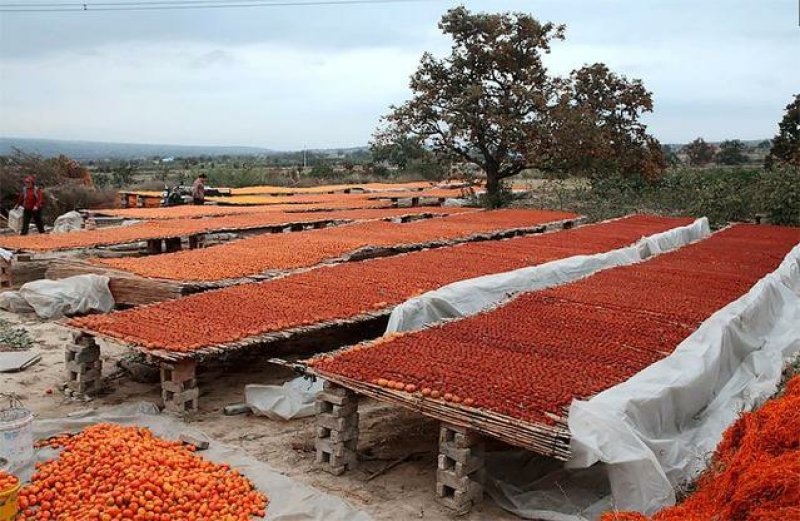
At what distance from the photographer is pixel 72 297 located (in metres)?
7.98

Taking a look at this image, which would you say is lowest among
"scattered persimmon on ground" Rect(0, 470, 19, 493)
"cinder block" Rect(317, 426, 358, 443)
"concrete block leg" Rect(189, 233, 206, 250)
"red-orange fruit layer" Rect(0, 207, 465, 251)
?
"cinder block" Rect(317, 426, 358, 443)

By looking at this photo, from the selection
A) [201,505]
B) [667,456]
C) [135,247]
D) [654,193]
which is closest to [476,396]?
[667,456]

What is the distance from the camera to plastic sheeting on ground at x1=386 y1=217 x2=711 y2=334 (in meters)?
6.34

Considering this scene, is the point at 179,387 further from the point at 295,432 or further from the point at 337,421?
the point at 337,421

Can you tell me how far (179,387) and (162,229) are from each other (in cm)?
681

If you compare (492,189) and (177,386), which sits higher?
(492,189)

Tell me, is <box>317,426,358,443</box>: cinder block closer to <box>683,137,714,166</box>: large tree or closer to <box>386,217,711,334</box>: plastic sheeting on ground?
<box>386,217,711,334</box>: plastic sheeting on ground

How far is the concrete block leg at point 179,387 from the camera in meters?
5.18

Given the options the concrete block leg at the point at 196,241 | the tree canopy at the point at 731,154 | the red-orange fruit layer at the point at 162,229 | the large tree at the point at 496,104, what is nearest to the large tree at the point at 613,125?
the large tree at the point at 496,104

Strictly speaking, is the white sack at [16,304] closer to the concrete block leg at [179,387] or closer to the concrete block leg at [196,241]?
the concrete block leg at [196,241]

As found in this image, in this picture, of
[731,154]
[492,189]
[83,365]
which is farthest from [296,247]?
[731,154]

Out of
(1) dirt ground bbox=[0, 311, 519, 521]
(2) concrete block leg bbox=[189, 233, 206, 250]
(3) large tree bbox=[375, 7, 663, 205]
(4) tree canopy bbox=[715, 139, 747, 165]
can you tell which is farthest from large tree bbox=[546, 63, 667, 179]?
(4) tree canopy bbox=[715, 139, 747, 165]

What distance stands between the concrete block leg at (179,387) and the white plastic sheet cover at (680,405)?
2885 mm

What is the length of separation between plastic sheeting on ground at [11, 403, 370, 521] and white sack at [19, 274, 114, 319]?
305cm
